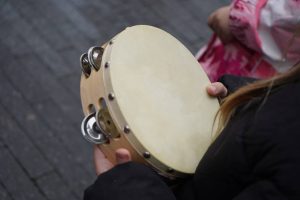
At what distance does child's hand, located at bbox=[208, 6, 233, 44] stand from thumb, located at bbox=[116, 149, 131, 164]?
73 centimetres

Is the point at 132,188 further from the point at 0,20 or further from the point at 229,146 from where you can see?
the point at 0,20

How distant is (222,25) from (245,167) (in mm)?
843

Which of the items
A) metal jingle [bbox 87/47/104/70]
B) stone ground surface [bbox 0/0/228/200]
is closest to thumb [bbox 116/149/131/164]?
metal jingle [bbox 87/47/104/70]

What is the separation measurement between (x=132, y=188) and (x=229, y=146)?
25 centimetres

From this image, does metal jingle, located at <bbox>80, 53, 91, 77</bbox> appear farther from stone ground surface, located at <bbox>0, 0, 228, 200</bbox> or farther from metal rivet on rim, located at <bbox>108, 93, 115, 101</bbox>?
stone ground surface, located at <bbox>0, 0, 228, 200</bbox>

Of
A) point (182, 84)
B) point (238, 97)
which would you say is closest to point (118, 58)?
point (182, 84)

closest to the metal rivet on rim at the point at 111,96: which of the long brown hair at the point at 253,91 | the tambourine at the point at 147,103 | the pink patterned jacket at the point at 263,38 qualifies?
the tambourine at the point at 147,103

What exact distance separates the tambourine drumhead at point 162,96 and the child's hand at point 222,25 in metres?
0.35

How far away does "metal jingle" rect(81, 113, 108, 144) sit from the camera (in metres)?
1.20

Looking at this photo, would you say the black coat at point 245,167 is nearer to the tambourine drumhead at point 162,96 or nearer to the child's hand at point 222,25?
the tambourine drumhead at point 162,96

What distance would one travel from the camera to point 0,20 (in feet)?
10.2

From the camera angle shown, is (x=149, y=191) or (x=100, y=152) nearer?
(x=149, y=191)

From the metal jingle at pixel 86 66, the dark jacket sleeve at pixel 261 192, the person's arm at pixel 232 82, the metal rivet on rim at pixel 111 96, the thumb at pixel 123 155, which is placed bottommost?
the person's arm at pixel 232 82

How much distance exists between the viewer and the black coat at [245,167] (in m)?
0.93
